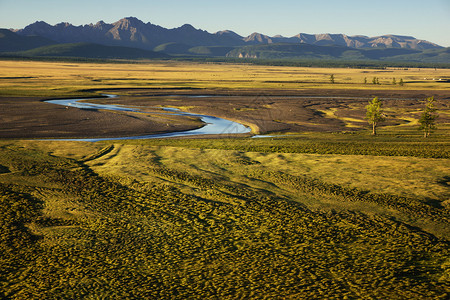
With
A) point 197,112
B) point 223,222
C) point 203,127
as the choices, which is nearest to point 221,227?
point 223,222

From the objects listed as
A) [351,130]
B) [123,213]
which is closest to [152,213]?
[123,213]

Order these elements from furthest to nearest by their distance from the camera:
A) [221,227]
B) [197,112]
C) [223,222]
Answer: [197,112] < [223,222] < [221,227]

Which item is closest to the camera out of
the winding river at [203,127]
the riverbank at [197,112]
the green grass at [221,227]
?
the green grass at [221,227]

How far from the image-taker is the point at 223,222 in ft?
105

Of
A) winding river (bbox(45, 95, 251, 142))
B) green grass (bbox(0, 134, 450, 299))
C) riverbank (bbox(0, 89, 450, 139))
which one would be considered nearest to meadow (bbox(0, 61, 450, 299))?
green grass (bbox(0, 134, 450, 299))

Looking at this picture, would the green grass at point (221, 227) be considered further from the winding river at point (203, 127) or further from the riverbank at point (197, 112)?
the riverbank at point (197, 112)

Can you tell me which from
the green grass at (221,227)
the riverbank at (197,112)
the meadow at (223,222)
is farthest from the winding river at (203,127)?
the green grass at (221,227)

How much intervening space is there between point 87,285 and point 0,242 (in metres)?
8.89

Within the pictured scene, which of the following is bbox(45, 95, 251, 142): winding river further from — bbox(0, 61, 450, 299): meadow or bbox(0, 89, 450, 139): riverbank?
bbox(0, 61, 450, 299): meadow

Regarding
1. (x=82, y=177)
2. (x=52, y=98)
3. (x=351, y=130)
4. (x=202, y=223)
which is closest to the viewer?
(x=202, y=223)

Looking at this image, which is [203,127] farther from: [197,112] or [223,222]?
[223,222]

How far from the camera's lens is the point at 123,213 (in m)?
33.7

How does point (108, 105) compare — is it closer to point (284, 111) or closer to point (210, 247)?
point (284, 111)

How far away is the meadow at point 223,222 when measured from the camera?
23141 millimetres
